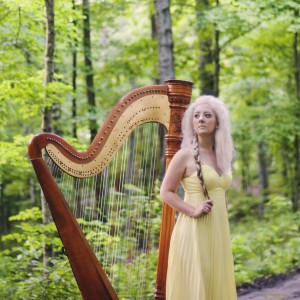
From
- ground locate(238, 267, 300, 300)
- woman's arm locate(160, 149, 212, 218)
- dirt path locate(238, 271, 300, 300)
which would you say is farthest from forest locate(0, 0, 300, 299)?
woman's arm locate(160, 149, 212, 218)

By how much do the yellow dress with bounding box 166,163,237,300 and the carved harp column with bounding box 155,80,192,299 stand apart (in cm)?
41

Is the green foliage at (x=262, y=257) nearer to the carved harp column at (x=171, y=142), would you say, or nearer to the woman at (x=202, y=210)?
the carved harp column at (x=171, y=142)

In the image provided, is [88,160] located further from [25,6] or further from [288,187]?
[288,187]

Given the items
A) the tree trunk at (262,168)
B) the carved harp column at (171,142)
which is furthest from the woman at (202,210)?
the tree trunk at (262,168)

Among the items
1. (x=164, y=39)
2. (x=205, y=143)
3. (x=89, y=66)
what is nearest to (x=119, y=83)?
(x=89, y=66)

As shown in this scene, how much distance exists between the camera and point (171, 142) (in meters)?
3.72

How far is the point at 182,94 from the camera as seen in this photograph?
3.74 meters

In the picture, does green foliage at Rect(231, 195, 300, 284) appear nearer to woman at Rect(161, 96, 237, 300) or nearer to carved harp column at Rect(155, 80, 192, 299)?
carved harp column at Rect(155, 80, 192, 299)

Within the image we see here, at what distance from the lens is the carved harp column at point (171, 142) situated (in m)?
3.72

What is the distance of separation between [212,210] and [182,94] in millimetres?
870

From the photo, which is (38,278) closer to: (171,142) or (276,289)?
(171,142)

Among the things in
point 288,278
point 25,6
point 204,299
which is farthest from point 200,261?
point 288,278

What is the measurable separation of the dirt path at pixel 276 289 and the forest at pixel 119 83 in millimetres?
413

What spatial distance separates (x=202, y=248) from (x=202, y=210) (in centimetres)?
24
